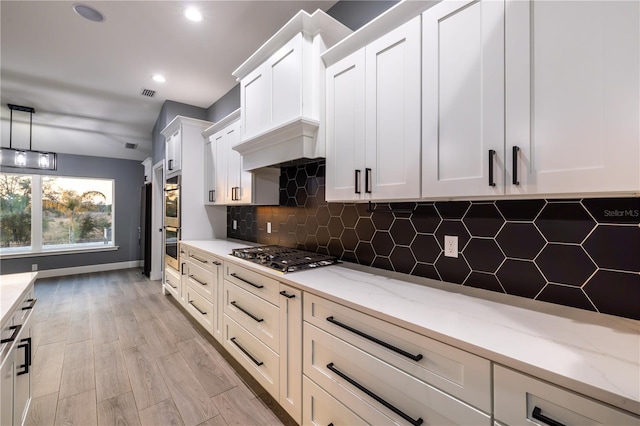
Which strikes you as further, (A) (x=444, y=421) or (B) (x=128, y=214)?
(B) (x=128, y=214)

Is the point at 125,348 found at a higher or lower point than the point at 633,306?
lower

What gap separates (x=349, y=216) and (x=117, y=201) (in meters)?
6.19

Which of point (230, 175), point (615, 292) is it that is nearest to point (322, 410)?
point (615, 292)

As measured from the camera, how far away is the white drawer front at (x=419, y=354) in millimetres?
846

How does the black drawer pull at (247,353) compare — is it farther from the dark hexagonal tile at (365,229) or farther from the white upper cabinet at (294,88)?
the white upper cabinet at (294,88)

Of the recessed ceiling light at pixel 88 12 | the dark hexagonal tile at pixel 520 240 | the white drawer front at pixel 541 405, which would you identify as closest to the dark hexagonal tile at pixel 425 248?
the dark hexagonal tile at pixel 520 240

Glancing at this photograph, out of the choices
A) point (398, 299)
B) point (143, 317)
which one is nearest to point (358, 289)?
point (398, 299)

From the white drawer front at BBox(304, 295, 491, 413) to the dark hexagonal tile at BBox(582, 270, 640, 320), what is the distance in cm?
63

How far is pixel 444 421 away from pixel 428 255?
0.81m

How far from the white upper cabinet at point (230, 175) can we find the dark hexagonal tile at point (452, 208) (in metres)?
1.67

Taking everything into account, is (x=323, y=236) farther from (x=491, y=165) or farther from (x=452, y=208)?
(x=491, y=165)

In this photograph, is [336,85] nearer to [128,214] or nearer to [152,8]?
[152,8]

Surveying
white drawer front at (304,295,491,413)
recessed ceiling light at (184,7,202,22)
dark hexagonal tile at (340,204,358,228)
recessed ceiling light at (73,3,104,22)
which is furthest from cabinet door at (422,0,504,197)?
recessed ceiling light at (73,3,104,22)

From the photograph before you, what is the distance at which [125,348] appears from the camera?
257 centimetres
